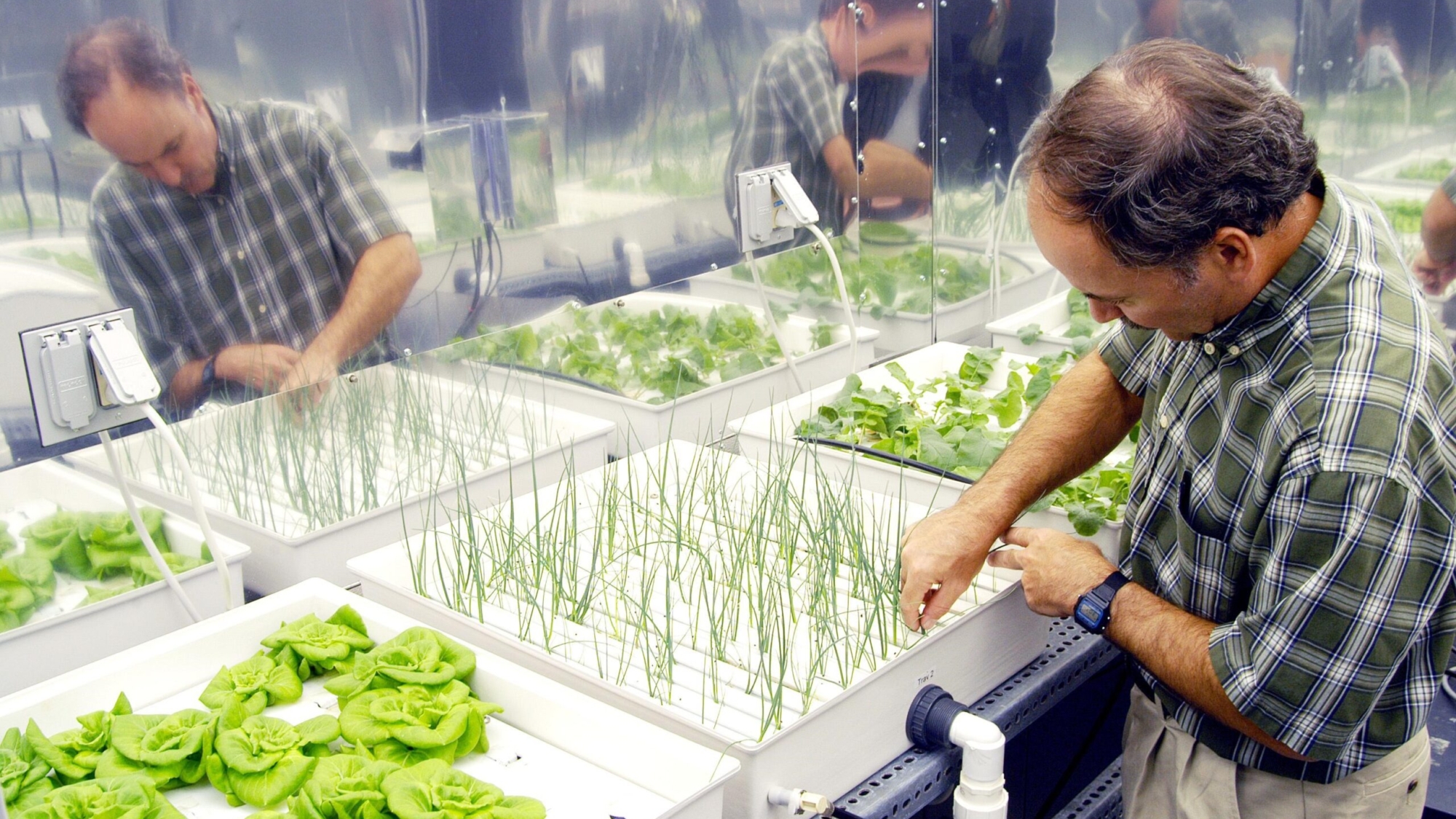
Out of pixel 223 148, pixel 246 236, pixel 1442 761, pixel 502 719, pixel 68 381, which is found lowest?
pixel 1442 761

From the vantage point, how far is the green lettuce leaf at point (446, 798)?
0.99m

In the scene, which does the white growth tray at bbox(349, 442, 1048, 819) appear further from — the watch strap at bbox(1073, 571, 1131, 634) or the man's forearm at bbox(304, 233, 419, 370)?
the man's forearm at bbox(304, 233, 419, 370)

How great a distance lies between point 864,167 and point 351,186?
1.09m

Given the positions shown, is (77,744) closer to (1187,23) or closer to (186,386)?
(186,386)

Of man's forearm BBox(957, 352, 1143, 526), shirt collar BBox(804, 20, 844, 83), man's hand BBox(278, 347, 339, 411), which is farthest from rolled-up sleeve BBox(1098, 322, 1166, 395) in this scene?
man's hand BBox(278, 347, 339, 411)

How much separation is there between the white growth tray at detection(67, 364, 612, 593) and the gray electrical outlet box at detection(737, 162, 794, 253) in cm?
46

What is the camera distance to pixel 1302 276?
1.14 meters

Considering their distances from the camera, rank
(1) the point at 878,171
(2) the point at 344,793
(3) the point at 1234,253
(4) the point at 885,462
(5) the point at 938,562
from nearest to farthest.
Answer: (2) the point at 344,793, (3) the point at 1234,253, (5) the point at 938,562, (4) the point at 885,462, (1) the point at 878,171

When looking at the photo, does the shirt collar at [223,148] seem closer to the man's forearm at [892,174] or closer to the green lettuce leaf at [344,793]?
the green lettuce leaf at [344,793]

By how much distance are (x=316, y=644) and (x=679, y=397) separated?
2.88 feet

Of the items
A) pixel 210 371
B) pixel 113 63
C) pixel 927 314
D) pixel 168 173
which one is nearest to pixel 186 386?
pixel 210 371

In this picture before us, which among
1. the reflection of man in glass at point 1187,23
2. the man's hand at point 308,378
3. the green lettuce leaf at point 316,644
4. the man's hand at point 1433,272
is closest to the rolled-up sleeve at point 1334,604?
the green lettuce leaf at point 316,644

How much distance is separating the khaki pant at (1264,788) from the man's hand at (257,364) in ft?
3.84

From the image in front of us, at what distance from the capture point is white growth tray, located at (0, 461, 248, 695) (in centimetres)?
131
